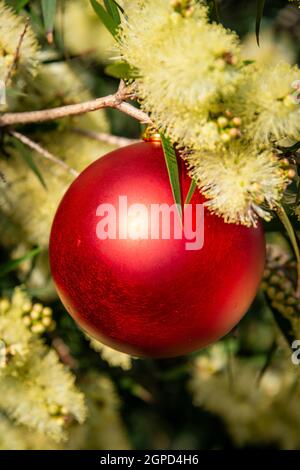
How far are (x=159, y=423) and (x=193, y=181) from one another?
1251 millimetres

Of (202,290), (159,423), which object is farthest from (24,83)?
(159,423)

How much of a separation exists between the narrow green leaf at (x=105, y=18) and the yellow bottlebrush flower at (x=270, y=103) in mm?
167

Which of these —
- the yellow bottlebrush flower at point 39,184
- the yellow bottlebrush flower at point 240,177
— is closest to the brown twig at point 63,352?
the yellow bottlebrush flower at point 39,184

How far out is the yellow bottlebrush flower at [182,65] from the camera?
1.91ft

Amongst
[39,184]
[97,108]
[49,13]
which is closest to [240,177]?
[97,108]

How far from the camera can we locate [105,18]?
2.37 ft

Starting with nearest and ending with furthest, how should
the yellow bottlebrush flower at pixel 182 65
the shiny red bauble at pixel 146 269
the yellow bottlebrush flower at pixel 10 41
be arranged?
the yellow bottlebrush flower at pixel 182 65
the shiny red bauble at pixel 146 269
the yellow bottlebrush flower at pixel 10 41

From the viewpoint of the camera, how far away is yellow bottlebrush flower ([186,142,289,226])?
62 cm

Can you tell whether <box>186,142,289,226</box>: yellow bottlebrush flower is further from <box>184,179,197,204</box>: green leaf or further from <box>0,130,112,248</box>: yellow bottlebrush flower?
<box>0,130,112,248</box>: yellow bottlebrush flower

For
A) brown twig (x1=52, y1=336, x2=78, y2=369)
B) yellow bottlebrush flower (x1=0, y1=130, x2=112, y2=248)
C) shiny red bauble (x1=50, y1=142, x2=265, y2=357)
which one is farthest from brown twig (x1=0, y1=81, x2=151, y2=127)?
brown twig (x1=52, y1=336, x2=78, y2=369)

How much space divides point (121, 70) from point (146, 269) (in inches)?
6.9

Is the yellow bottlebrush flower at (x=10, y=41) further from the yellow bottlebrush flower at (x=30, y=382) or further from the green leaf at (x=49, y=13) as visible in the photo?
the yellow bottlebrush flower at (x=30, y=382)

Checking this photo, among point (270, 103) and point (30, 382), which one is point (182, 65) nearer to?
point (270, 103)
